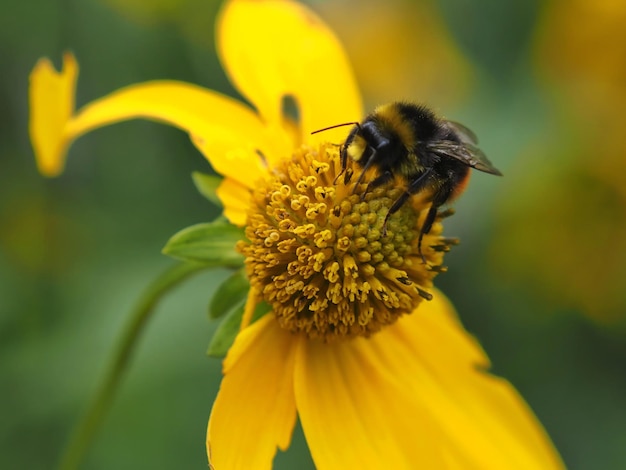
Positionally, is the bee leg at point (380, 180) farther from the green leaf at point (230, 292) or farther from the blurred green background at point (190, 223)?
the blurred green background at point (190, 223)

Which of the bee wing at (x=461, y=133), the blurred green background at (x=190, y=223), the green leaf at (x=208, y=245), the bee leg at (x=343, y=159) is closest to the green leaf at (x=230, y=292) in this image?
the green leaf at (x=208, y=245)

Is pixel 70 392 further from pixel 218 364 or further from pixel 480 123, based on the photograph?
pixel 480 123

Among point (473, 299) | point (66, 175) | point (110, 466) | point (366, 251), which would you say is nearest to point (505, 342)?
point (473, 299)

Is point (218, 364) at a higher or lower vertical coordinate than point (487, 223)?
lower

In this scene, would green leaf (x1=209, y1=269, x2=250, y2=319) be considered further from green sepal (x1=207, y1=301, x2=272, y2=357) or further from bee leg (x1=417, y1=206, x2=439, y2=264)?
bee leg (x1=417, y1=206, x2=439, y2=264)

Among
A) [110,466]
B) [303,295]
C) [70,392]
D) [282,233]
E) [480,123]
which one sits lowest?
[110,466]

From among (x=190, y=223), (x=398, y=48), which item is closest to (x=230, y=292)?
(x=190, y=223)

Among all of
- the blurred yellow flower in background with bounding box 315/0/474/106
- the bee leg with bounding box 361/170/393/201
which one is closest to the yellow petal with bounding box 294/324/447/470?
the bee leg with bounding box 361/170/393/201
